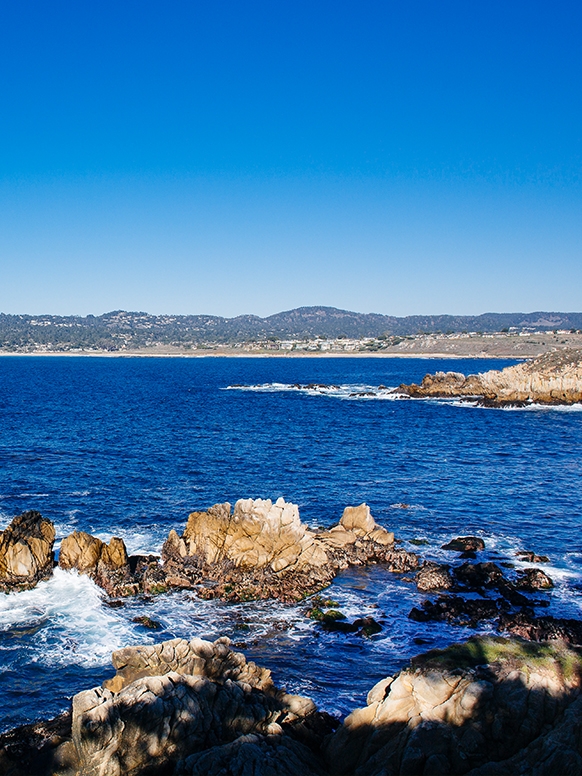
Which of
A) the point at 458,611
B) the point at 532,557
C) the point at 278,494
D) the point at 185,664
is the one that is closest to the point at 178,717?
the point at 185,664

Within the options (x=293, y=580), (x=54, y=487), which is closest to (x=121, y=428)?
(x=54, y=487)

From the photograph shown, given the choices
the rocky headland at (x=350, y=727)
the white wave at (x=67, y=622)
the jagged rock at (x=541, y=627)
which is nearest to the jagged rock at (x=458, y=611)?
the jagged rock at (x=541, y=627)

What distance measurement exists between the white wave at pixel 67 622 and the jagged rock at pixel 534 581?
1482cm

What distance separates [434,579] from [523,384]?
3056 inches

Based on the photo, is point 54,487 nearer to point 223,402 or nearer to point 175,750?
point 175,750

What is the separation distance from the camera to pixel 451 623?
76.3 ft

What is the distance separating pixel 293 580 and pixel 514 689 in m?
13.9

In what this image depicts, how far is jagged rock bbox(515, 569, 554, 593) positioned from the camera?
26453 millimetres

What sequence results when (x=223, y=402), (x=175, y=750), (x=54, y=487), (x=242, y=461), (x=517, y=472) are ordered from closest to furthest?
1. (x=175, y=750)
2. (x=54, y=487)
3. (x=517, y=472)
4. (x=242, y=461)
5. (x=223, y=402)

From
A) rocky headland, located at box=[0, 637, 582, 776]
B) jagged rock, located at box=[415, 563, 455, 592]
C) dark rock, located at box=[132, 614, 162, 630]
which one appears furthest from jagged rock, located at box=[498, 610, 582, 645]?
dark rock, located at box=[132, 614, 162, 630]

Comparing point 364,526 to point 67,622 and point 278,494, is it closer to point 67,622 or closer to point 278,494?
point 278,494

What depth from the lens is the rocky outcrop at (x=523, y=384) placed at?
95.5 meters

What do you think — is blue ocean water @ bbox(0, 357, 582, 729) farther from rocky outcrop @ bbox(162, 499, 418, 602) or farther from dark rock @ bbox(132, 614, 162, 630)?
rocky outcrop @ bbox(162, 499, 418, 602)

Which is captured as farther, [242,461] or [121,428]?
[121,428]
